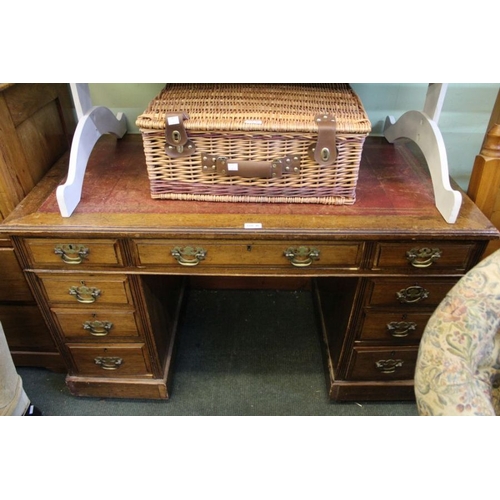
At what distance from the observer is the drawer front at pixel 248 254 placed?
1047 mm

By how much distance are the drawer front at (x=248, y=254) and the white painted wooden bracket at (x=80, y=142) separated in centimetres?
21

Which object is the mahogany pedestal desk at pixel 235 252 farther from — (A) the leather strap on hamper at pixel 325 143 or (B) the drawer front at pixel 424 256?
Result: (A) the leather strap on hamper at pixel 325 143

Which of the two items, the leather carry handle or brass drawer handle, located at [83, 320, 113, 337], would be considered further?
brass drawer handle, located at [83, 320, 113, 337]

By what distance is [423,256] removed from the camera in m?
1.06

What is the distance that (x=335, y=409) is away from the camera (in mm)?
1439

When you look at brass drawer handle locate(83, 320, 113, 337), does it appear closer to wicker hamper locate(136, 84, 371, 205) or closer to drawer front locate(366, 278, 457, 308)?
wicker hamper locate(136, 84, 371, 205)

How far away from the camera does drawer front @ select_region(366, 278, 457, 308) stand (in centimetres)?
113

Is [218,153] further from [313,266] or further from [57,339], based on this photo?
[57,339]

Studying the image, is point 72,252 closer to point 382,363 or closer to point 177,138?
point 177,138

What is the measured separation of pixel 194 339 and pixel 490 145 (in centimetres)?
124

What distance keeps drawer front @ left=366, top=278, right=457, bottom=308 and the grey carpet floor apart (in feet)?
1.57

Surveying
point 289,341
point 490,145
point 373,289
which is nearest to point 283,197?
point 373,289

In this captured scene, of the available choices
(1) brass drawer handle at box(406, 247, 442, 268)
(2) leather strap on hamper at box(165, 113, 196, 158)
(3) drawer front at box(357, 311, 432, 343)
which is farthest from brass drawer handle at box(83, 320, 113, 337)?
(1) brass drawer handle at box(406, 247, 442, 268)

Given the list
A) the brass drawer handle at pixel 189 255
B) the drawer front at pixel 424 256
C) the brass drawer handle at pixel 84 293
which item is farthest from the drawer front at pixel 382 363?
the brass drawer handle at pixel 84 293
